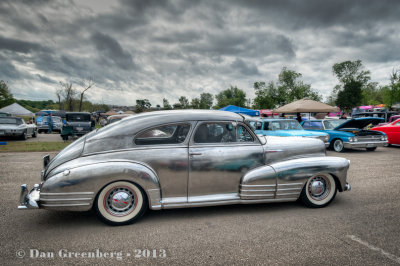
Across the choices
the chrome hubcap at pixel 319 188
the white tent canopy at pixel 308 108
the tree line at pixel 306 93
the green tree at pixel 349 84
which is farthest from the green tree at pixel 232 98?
the chrome hubcap at pixel 319 188

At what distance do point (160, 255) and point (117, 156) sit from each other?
1402mm

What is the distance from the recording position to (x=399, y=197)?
4309 millimetres

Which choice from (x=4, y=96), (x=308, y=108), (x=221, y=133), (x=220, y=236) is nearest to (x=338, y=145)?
(x=308, y=108)

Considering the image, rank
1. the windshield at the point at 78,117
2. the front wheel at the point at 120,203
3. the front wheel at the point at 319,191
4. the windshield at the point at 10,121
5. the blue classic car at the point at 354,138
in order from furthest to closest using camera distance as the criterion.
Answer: the windshield at the point at 78,117 < the windshield at the point at 10,121 < the blue classic car at the point at 354,138 < the front wheel at the point at 319,191 < the front wheel at the point at 120,203

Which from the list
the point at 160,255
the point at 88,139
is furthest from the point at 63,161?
the point at 160,255

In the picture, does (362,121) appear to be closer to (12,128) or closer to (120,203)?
(120,203)

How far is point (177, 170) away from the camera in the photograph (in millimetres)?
3311

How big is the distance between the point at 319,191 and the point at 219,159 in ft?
6.00

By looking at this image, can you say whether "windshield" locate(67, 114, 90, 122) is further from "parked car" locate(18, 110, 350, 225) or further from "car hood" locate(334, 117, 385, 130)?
"car hood" locate(334, 117, 385, 130)

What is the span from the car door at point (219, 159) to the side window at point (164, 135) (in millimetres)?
195

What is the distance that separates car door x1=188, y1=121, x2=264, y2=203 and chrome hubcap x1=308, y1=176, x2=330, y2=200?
98 centimetres

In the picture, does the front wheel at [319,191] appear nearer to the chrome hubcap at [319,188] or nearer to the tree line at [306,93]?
the chrome hubcap at [319,188]

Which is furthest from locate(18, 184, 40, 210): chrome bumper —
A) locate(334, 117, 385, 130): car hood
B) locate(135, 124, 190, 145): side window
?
locate(334, 117, 385, 130): car hood

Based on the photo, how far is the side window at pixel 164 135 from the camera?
11.4 feet
